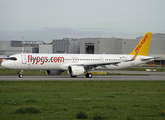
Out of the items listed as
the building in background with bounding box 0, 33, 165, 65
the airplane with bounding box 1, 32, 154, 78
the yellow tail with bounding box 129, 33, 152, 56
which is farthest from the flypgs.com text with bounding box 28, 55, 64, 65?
the building in background with bounding box 0, 33, 165, 65

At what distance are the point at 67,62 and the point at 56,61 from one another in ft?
6.61

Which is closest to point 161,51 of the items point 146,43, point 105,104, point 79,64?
point 146,43

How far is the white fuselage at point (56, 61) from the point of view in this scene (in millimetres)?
39188

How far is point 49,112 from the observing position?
12656 millimetres

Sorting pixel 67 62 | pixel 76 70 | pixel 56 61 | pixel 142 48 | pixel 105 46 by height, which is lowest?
pixel 76 70

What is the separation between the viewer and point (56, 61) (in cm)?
4097

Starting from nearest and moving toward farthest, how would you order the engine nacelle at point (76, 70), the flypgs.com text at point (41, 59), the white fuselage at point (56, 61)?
the white fuselage at point (56, 61) < the flypgs.com text at point (41, 59) < the engine nacelle at point (76, 70)

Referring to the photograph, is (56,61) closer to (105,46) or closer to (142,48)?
(142,48)

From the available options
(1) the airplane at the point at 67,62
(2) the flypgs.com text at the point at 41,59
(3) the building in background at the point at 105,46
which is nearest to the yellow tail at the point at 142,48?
(1) the airplane at the point at 67,62

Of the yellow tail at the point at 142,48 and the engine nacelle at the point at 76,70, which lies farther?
the yellow tail at the point at 142,48

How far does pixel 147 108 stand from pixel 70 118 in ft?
16.4

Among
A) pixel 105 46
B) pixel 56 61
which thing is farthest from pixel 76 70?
pixel 105 46

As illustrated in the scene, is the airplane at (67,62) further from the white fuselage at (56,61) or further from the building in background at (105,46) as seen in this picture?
the building in background at (105,46)

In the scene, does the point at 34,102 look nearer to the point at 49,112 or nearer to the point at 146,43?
the point at 49,112
